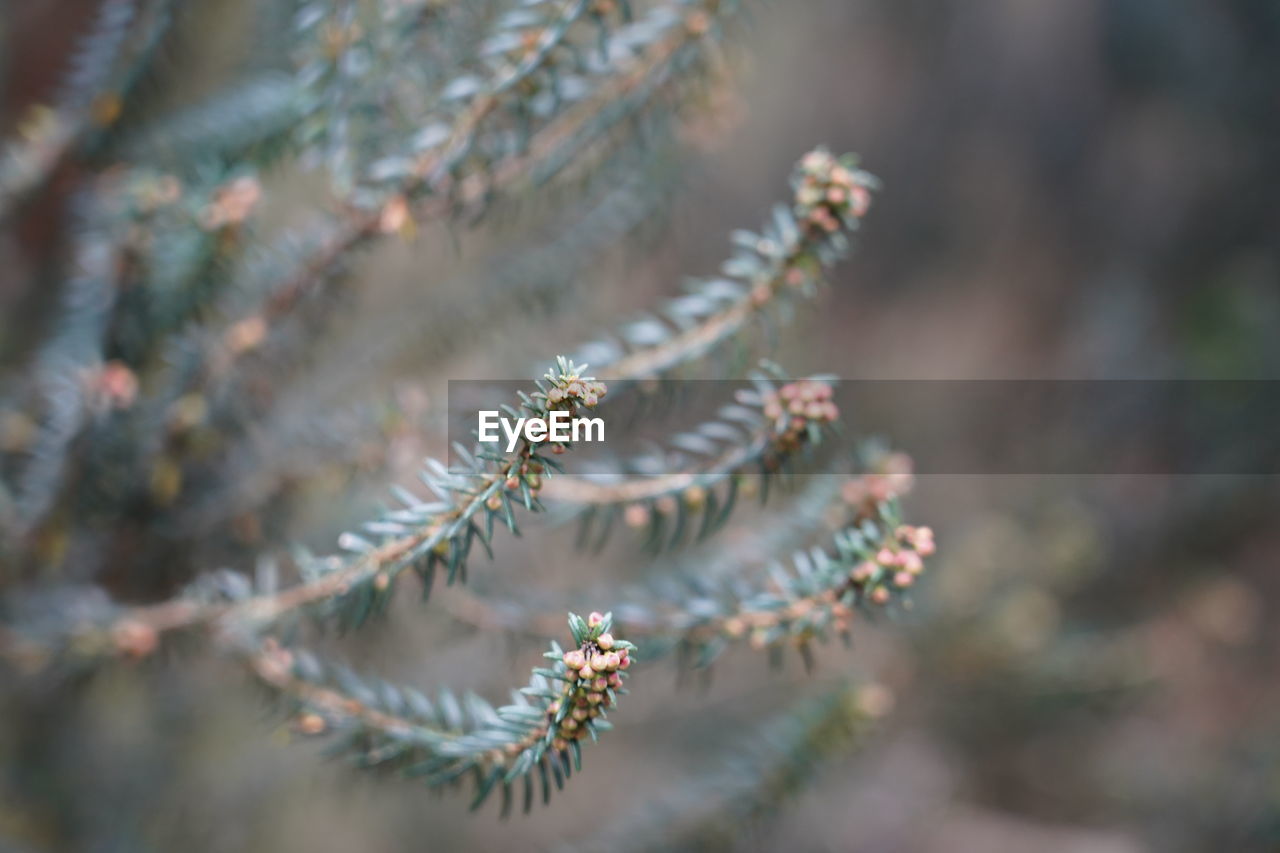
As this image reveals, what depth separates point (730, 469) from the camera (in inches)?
16.3

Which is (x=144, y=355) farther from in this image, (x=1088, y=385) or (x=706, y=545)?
(x=1088, y=385)

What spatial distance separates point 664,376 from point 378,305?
2.03 ft

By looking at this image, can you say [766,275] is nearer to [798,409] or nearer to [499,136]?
[798,409]

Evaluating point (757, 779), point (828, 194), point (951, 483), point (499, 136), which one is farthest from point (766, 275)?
point (951, 483)

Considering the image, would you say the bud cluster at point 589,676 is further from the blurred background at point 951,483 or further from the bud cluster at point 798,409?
the blurred background at point 951,483

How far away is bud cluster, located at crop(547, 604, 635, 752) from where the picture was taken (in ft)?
0.95

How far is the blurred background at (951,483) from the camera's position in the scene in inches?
29.9

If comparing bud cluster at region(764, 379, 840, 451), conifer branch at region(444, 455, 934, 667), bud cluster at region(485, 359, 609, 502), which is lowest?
bud cluster at region(485, 359, 609, 502)

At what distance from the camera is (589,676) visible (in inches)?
11.3

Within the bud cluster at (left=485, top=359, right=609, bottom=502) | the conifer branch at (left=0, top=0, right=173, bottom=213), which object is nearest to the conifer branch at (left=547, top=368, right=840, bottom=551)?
the bud cluster at (left=485, top=359, right=609, bottom=502)

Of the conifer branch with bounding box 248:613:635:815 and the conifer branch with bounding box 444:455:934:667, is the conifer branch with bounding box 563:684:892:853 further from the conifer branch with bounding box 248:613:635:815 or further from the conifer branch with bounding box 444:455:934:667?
the conifer branch with bounding box 248:613:635:815

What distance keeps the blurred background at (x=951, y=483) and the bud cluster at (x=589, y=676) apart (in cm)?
38

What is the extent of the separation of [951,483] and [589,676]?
38.1 inches

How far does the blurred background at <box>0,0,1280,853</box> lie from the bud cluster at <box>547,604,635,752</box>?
38cm
